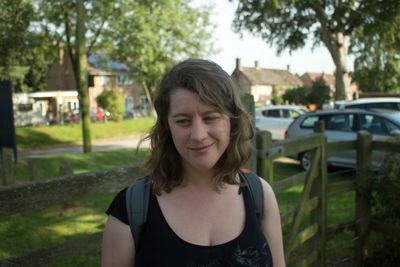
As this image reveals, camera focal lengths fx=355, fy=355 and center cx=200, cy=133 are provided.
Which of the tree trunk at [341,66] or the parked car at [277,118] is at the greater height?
the tree trunk at [341,66]

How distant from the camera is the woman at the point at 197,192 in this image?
1386mm

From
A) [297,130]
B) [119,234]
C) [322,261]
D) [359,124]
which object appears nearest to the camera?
[119,234]

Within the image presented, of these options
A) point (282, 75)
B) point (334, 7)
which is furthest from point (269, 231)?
point (282, 75)

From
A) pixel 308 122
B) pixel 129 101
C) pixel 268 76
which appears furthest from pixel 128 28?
pixel 268 76

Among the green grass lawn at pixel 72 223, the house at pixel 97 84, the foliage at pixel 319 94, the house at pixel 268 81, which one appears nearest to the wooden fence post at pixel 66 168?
the green grass lawn at pixel 72 223

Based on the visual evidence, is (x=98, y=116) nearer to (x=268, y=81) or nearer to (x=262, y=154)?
(x=262, y=154)

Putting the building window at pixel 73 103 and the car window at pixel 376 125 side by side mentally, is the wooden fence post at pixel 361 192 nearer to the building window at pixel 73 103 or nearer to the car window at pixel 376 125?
the car window at pixel 376 125

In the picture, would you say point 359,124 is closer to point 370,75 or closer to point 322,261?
point 322,261

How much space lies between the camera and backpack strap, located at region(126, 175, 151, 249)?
138cm

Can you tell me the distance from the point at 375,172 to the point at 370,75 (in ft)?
69.7

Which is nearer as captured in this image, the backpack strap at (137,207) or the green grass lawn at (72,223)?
the backpack strap at (137,207)

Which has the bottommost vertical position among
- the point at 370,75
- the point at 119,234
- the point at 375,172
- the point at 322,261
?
the point at 322,261

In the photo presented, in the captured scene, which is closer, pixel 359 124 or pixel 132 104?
pixel 359 124

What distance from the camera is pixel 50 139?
18.0 meters
